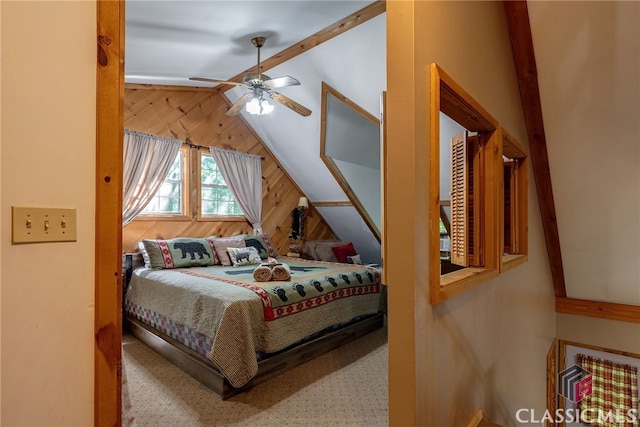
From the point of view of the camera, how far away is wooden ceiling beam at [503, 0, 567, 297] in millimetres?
2283

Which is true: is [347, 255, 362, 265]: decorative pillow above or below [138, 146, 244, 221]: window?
below

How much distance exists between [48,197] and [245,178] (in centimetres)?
404

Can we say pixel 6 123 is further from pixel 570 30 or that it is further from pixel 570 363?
pixel 570 363

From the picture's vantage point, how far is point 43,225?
936 mm

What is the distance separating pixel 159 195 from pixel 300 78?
7.67ft

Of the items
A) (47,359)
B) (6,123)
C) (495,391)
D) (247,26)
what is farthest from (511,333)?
(247,26)

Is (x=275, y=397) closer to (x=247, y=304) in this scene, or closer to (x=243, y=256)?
(x=247, y=304)

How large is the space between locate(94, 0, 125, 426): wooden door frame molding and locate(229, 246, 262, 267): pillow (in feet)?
9.19

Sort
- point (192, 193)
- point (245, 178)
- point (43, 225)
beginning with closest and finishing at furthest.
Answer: point (43, 225), point (192, 193), point (245, 178)

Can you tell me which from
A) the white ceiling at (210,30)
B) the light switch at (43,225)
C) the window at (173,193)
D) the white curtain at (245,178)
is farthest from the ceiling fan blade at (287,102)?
the light switch at (43,225)

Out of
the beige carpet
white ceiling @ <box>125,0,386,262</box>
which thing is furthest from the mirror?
the beige carpet

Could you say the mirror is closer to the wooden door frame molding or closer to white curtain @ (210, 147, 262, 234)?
white curtain @ (210, 147, 262, 234)

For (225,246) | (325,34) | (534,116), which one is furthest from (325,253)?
(534,116)

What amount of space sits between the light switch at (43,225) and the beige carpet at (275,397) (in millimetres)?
1358
